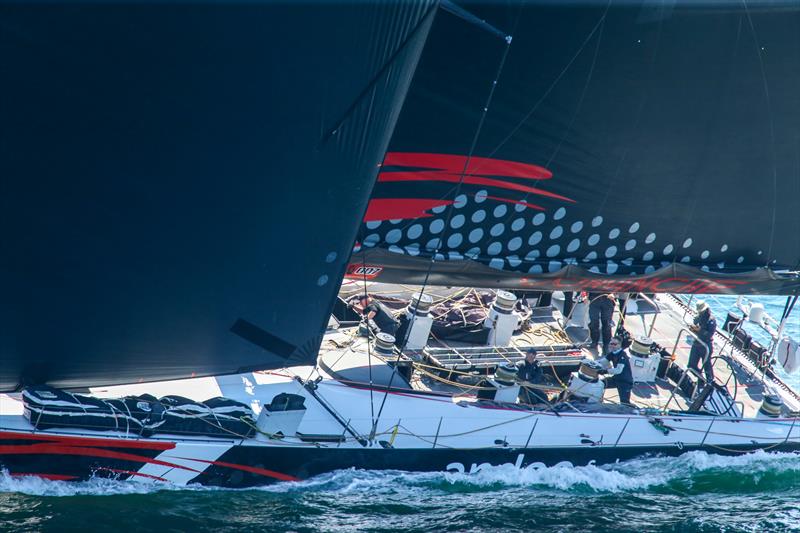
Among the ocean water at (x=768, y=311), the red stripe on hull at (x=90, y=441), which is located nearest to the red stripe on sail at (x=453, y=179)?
the red stripe on hull at (x=90, y=441)

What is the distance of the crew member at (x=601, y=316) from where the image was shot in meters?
14.3

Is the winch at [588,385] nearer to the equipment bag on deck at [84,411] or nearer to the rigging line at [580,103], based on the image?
the rigging line at [580,103]

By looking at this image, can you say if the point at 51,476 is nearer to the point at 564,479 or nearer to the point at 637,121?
the point at 564,479

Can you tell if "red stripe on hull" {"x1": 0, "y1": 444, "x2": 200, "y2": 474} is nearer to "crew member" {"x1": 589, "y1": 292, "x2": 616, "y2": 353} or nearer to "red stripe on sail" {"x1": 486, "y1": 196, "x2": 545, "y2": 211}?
"red stripe on sail" {"x1": 486, "y1": 196, "x2": 545, "y2": 211}

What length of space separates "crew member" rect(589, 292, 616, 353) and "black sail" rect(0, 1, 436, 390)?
5.14 metres

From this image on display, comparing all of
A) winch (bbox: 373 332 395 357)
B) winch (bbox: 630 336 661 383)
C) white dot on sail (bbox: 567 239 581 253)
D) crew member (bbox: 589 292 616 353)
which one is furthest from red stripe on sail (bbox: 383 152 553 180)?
winch (bbox: 630 336 661 383)

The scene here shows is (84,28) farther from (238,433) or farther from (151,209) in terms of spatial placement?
(238,433)

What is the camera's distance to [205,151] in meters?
9.16

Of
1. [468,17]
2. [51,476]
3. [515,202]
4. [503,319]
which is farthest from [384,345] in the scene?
[468,17]

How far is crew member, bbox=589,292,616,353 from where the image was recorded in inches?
563

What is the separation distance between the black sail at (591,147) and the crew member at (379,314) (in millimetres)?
1789

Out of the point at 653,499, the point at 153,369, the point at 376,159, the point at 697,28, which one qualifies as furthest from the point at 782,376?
the point at 153,369

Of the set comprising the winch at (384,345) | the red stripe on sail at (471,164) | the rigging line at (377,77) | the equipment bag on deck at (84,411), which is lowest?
the equipment bag on deck at (84,411)

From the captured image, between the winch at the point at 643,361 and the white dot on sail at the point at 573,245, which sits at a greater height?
the white dot on sail at the point at 573,245
